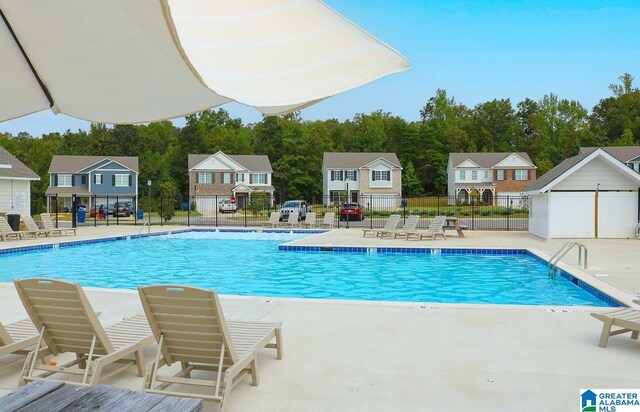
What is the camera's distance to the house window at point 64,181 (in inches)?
2164

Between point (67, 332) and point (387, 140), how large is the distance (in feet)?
227

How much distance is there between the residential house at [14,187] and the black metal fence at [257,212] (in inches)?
63.2

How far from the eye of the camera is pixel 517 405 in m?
4.09

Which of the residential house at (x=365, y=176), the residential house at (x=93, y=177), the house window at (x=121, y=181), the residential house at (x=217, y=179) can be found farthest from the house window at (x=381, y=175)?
the house window at (x=121, y=181)

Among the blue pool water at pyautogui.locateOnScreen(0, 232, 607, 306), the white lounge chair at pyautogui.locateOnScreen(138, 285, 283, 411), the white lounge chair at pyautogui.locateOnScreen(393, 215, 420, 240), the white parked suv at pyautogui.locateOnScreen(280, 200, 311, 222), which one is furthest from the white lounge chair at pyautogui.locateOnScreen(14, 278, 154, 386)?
the white parked suv at pyautogui.locateOnScreen(280, 200, 311, 222)

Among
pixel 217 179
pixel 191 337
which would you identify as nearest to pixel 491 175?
pixel 217 179

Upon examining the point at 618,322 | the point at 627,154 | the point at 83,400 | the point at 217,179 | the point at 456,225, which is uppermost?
the point at 627,154

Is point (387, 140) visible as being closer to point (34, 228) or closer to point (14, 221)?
point (14, 221)

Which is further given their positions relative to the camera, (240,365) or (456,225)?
(456,225)

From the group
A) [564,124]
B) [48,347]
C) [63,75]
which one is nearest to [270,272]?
[48,347]

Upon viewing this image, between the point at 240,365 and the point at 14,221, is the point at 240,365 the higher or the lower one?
the lower one

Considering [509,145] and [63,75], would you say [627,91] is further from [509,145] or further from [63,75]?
[63,75]

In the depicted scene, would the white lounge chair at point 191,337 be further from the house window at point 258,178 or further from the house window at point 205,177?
the house window at point 258,178

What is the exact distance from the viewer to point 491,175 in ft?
192
